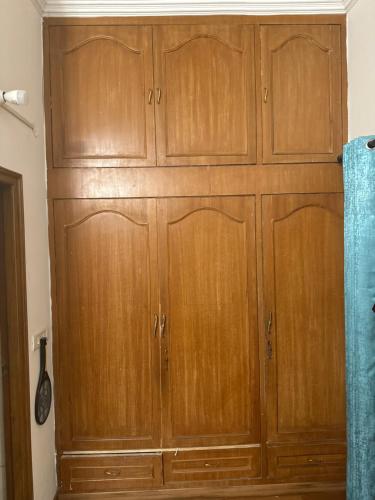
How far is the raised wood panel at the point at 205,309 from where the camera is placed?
2.25m

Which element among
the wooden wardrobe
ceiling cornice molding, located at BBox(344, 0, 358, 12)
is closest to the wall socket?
the wooden wardrobe

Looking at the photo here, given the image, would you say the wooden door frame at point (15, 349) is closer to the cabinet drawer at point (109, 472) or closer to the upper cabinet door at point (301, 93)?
the cabinet drawer at point (109, 472)

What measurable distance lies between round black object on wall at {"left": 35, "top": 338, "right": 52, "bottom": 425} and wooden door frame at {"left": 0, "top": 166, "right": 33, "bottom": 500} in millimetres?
119

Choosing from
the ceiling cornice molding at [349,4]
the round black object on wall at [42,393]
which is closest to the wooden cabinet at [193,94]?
the ceiling cornice molding at [349,4]

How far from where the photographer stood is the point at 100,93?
2211 millimetres

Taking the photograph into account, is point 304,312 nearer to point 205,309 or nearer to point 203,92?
point 205,309

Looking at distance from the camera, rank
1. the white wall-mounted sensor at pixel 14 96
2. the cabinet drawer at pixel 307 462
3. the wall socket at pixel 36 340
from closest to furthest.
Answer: the white wall-mounted sensor at pixel 14 96, the wall socket at pixel 36 340, the cabinet drawer at pixel 307 462

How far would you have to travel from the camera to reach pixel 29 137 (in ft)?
6.44

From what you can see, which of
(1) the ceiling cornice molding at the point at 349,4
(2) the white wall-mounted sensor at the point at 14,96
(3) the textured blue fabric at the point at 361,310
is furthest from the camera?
(1) the ceiling cornice molding at the point at 349,4

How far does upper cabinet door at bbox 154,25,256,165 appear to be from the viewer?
87.8 inches

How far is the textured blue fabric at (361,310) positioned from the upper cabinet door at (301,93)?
0.50 m

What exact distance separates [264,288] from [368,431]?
86 cm

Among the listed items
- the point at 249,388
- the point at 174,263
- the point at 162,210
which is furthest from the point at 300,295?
the point at 162,210

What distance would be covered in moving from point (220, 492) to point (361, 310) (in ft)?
4.49
